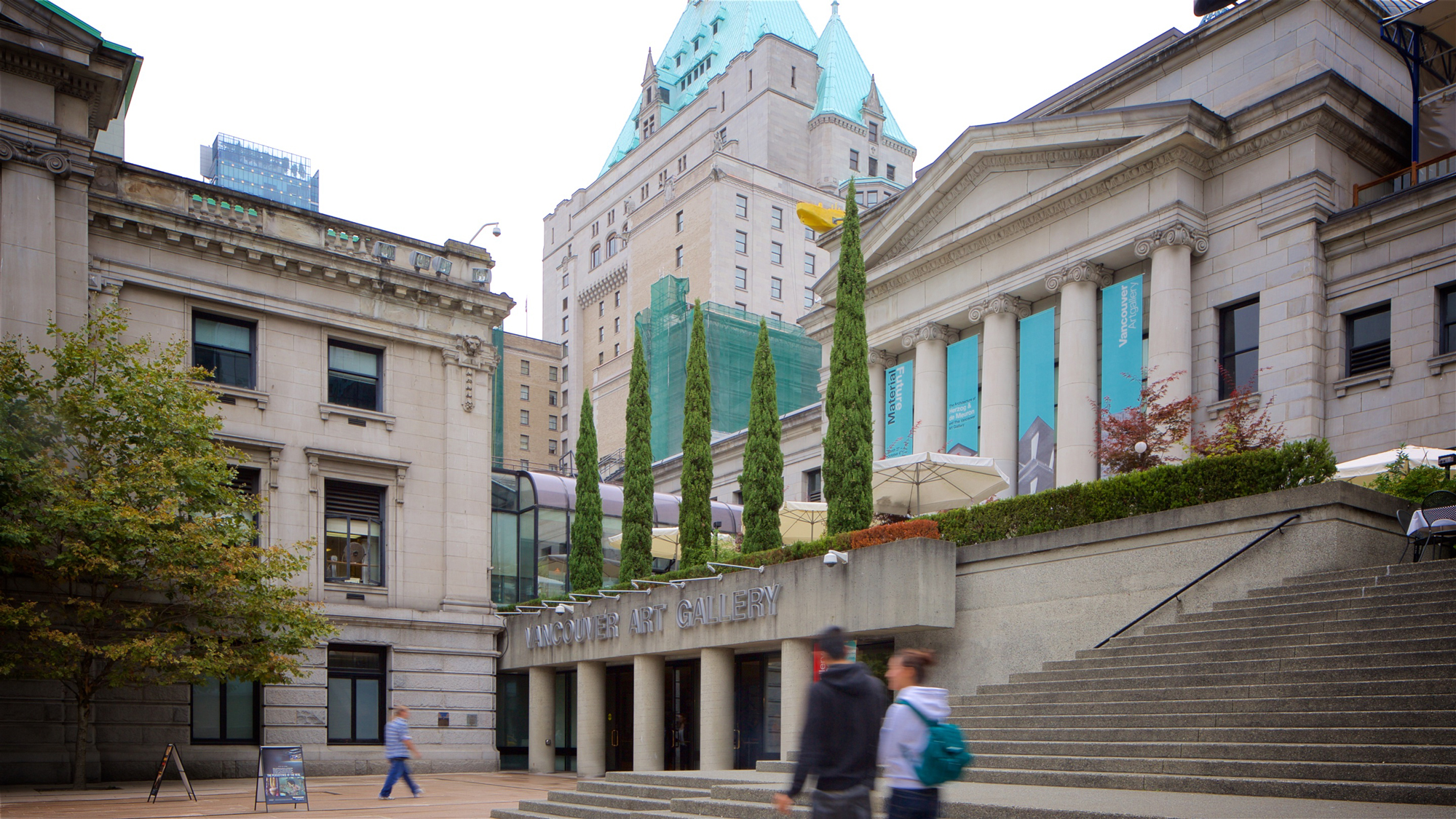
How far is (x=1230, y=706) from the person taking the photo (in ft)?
46.3

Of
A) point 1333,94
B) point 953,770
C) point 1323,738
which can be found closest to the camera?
point 953,770

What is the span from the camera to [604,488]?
141 feet

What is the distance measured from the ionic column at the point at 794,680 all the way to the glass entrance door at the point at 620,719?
9166 mm

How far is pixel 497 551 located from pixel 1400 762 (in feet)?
95.2

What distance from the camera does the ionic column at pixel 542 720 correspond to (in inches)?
1315

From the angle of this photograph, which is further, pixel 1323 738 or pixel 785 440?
pixel 785 440

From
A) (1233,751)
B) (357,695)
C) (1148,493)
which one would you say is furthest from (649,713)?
(1233,751)

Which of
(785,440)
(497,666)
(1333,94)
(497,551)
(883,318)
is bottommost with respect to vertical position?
(497,666)

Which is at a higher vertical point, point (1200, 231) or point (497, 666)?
point (1200, 231)

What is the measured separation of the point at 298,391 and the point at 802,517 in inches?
541

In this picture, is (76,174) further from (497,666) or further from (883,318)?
(883,318)

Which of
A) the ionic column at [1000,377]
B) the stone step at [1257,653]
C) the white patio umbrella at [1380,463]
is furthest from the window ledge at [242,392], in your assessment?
the white patio umbrella at [1380,463]

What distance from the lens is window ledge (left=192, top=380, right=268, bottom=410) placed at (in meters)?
29.9

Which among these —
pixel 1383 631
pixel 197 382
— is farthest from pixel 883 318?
pixel 1383 631
